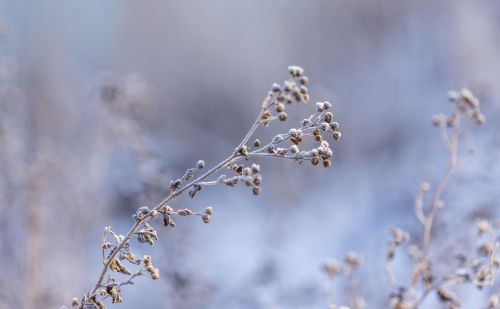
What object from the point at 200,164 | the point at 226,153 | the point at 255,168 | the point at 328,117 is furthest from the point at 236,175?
the point at 226,153

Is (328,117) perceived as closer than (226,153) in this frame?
Yes

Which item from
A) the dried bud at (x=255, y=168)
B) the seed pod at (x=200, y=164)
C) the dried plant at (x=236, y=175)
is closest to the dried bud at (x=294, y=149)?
the dried plant at (x=236, y=175)

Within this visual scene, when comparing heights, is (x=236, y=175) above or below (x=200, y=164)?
below

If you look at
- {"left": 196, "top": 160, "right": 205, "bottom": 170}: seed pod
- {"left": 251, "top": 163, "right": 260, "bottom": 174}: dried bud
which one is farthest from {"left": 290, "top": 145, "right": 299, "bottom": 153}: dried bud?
{"left": 196, "top": 160, "right": 205, "bottom": 170}: seed pod

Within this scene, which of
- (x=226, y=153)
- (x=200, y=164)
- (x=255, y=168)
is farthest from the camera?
(x=226, y=153)

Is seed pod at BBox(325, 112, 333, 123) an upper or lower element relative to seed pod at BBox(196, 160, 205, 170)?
upper

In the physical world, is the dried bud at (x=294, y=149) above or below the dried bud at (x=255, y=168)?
above

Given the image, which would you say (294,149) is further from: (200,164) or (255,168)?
(200,164)

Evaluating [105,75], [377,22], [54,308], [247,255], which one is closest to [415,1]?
[377,22]

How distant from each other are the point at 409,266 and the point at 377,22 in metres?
6.41

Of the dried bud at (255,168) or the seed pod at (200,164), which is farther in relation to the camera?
the seed pod at (200,164)

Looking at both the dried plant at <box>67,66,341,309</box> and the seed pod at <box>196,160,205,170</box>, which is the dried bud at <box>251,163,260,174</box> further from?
the seed pod at <box>196,160,205,170</box>

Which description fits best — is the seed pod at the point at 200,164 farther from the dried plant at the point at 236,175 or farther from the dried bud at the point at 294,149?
the dried bud at the point at 294,149

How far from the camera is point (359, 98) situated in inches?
392
